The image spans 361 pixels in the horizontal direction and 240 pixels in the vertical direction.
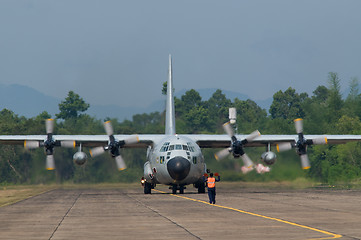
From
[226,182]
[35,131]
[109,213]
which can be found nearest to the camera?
[109,213]

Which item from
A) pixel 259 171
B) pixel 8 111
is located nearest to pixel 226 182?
pixel 259 171

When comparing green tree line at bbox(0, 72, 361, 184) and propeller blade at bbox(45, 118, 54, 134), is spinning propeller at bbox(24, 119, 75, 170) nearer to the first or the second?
propeller blade at bbox(45, 118, 54, 134)

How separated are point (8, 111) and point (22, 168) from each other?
61946 mm

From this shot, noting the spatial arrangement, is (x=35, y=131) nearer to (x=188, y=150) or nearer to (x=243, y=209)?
(x=188, y=150)

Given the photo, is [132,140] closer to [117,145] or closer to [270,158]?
[117,145]

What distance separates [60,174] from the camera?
59281mm

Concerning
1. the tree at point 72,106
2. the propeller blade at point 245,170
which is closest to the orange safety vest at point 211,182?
the propeller blade at point 245,170

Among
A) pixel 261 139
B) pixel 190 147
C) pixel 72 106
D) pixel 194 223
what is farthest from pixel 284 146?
pixel 72 106

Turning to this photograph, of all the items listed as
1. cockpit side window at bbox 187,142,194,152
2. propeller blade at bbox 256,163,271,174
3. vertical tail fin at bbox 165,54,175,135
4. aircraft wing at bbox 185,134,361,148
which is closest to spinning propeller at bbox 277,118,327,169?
aircraft wing at bbox 185,134,361,148

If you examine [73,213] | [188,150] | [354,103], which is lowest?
[73,213]

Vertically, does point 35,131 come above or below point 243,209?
above

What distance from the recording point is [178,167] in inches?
1409

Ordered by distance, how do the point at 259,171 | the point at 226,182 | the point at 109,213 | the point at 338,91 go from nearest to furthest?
1. the point at 109,213
2. the point at 259,171
3. the point at 226,182
4. the point at 338,91

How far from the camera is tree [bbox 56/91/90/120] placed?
390 feet
